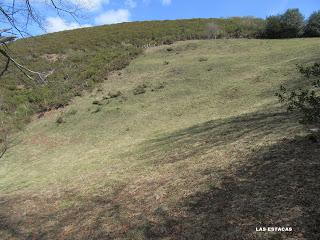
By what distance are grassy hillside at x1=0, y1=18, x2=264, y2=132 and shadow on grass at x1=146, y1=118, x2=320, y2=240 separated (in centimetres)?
1337

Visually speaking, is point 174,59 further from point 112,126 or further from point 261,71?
point 112,126

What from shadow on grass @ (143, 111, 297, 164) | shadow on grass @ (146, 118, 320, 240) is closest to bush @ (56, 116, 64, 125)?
shadow on grass @ (143, 111, 297, 164)

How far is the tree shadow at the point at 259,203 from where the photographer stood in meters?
4.56

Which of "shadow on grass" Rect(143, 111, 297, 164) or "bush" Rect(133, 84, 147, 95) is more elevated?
"bush" Rect(133, 84, 147, 95)

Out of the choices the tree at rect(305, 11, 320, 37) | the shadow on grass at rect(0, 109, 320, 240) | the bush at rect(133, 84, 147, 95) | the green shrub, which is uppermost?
the tree at rect(305, 11, 320, 37)

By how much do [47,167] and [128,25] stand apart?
29.3 metres

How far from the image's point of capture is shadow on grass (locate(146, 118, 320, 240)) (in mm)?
4578

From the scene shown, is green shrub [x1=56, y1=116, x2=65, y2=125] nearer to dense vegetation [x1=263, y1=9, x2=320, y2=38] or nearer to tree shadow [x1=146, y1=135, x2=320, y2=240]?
tree shadow [x1=146, y1=135, x2=320, y2=240]

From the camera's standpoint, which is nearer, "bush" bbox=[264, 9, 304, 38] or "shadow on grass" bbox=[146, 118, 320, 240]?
"shadow on grass" bbox=[146, 118, 320, 240]

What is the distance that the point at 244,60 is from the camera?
68.0 ft

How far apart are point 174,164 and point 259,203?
3278 mm

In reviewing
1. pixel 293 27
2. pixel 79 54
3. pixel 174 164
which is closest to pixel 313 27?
pixel 293 27

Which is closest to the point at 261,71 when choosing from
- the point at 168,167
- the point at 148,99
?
the point at 148,99

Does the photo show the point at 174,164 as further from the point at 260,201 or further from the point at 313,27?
the point at 313,27
